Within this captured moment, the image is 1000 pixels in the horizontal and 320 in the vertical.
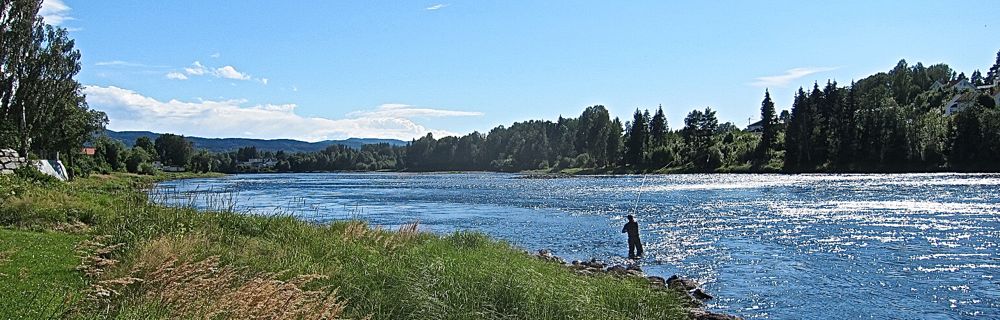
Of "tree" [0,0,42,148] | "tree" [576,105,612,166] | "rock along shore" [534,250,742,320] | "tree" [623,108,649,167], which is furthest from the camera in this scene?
"tree" [576,105,612,166]

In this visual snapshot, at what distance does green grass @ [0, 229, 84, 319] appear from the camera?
7.29 meters

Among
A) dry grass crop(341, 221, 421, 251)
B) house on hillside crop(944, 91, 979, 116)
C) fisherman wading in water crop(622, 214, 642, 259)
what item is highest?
house on hillside crop(944, 91, 979, 116)

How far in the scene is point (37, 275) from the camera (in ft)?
31.3

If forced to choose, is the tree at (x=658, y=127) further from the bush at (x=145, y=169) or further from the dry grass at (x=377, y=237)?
the dry grass at (x=377, y=237)

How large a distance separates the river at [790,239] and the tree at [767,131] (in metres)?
58.3

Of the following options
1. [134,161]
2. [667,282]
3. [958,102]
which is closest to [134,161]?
[134,161]

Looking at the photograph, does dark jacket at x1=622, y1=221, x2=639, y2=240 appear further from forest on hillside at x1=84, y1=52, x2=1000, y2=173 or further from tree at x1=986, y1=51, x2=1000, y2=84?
tree at x1=986, y1=51, x2=1000, y2=84

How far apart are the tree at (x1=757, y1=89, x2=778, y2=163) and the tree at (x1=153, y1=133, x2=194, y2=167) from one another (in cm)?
12942

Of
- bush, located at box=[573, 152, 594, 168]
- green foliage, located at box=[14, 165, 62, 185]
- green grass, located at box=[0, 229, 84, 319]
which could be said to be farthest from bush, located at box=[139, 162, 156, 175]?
green grass, located at box=[0, 229, 84, 319]

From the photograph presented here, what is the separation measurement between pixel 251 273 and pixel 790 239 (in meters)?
23.3

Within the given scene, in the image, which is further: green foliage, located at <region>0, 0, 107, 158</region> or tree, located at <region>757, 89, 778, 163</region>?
tree, located at <region>757, 89, 778, 163</region>

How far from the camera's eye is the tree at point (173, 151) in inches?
7031

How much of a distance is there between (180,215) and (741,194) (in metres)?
48.4

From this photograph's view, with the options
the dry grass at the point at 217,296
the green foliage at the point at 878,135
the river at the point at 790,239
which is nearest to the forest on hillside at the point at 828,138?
the green foliage at the point at 878,135
